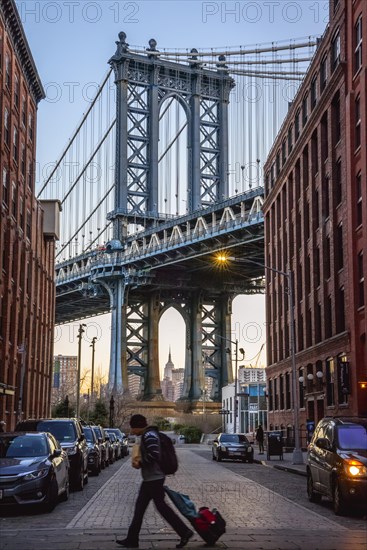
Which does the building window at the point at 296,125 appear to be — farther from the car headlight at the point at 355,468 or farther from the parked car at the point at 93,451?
the car headlight at the point at 355,468

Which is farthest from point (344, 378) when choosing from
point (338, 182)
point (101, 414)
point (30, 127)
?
point (101, 414)

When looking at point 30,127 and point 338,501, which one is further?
point 30,127

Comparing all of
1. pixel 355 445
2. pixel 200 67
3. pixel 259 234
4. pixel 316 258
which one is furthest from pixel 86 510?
pixel 200 67

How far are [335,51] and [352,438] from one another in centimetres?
3149

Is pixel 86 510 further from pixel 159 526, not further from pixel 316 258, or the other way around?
pixel 316 258

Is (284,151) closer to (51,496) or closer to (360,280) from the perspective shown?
(360,280)

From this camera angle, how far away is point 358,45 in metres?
Answer: 40.2

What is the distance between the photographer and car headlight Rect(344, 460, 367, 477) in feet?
52.9

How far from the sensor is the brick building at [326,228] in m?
38.7

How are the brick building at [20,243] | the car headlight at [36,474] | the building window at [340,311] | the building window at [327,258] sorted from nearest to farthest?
the car headlight at [36,474]
the building window at [340,311]
the building window at [327,258]
the brick building at [20,243]

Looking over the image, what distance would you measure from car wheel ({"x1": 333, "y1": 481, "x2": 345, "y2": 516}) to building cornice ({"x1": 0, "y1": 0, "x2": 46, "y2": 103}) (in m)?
38.5

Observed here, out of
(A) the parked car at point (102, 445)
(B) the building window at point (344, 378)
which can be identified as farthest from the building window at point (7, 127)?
(B) the building window at point (344, 378)

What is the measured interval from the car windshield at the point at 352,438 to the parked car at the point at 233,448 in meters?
25.2

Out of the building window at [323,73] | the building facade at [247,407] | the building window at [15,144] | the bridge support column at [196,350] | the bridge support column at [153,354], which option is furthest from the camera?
the bridge support column at [153,354]
